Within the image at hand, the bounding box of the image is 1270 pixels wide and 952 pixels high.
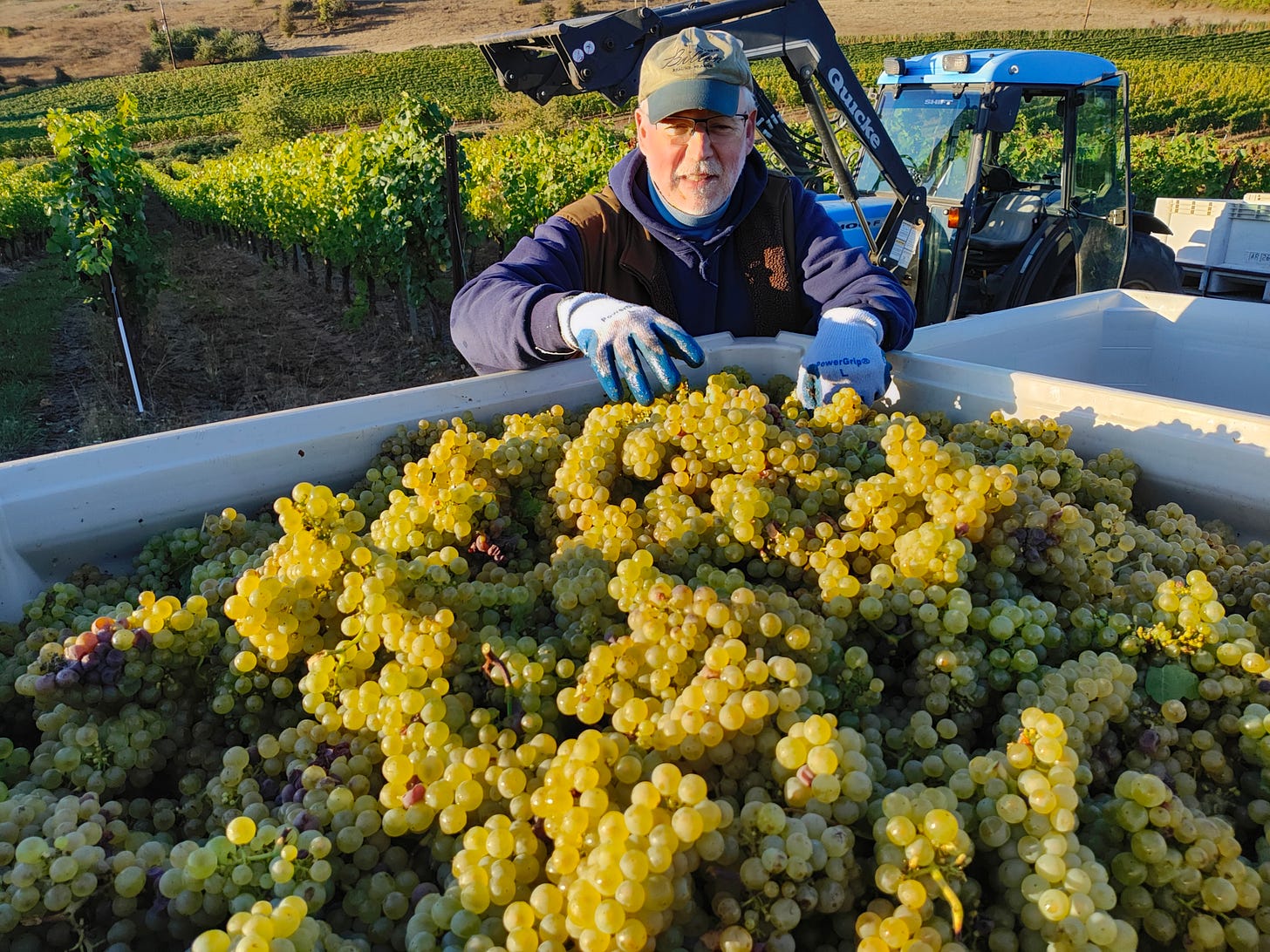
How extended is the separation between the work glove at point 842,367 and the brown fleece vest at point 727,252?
0.84 metres

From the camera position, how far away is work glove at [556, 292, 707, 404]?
6.31 feet

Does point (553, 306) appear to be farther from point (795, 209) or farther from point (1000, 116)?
point (1000, 116)

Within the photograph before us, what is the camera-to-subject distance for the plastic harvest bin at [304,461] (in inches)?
61.6

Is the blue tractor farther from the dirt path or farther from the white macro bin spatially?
the dirt path

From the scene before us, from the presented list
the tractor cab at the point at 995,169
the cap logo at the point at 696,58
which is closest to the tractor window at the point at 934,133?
the tractor cab at the point at 995,169

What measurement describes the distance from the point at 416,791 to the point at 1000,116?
6377 millimetres

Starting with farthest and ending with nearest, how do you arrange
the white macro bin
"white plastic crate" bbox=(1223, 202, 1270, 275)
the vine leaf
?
"white plastic crate" bbox=(1223, 202, 1270, 275) → the white macro bin → the vine leaf

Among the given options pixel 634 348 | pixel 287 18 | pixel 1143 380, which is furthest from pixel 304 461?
pixel 287 18

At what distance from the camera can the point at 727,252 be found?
3061 mm

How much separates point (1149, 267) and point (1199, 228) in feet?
13.6

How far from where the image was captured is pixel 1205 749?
1.09 m

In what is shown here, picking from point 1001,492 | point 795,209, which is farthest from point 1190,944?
point 795,209

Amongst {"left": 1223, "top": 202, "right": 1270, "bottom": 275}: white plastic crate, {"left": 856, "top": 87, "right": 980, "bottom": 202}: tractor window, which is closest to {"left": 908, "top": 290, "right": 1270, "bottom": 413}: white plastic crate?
{"left": 856, "top": 87, "right": 980, "bottom": 202}: tractor window

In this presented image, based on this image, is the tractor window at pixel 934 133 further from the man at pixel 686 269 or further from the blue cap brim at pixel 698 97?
the blue cap brim at pixel 698 97
